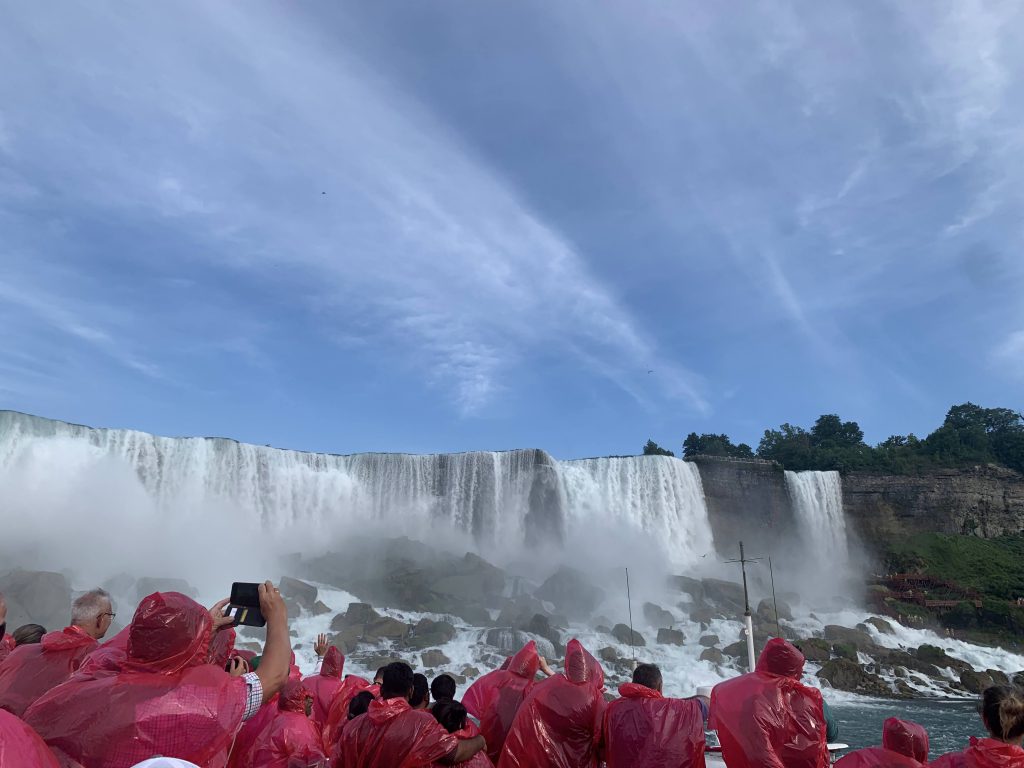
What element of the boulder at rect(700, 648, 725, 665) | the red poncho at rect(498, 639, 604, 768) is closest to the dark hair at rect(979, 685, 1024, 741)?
the red poncho at rect(498, 639, 604, 768)

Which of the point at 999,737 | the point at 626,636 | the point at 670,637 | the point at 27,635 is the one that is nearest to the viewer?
the point at 999,737

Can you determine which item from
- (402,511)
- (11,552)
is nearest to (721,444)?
(402,511)

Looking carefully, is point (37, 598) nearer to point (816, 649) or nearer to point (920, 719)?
point (920, 719)

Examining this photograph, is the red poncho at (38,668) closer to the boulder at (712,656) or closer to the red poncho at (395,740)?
the red poncho at (395,740)

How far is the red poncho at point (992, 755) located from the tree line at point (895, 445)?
155 ft

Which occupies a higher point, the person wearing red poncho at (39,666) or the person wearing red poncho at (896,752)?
the person wearing red poncho at (39,666)

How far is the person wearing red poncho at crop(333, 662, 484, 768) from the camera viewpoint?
289 cm

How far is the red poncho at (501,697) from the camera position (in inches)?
173

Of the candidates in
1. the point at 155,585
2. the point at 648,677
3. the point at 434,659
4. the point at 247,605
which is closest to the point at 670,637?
the point at 434,659

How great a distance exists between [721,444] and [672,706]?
6232 centimetres

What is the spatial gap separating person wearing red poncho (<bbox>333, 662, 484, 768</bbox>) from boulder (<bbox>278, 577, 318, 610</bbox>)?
2394 centimetres

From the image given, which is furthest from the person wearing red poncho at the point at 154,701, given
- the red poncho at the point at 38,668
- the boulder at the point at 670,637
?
the boulder at the point at 670,637

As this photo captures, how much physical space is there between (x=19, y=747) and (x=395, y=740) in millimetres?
1620

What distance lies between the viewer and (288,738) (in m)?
3.65
